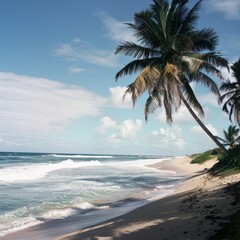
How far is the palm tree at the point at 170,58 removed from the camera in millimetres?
15672

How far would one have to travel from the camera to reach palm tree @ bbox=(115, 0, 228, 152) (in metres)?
15.7

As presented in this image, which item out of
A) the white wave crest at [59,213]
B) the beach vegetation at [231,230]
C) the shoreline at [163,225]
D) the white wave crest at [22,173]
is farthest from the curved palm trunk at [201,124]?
the white wave crest at [22,173]

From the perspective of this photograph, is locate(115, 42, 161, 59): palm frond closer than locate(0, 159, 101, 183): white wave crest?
Yes

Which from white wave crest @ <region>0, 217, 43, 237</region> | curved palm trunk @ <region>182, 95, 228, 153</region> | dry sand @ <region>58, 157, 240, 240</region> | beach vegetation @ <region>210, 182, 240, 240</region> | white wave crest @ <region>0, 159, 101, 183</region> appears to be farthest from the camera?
white wave crest @ <region>0, 159, 101, 183</region>

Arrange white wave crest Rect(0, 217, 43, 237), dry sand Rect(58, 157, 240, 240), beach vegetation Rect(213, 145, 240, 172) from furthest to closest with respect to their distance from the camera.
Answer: beach vegetation Rect(213, 145, 240, 172)
white wave crest Rect(0, 217, 43, 237)
dry sand Rect(58, 157, 240, 240)

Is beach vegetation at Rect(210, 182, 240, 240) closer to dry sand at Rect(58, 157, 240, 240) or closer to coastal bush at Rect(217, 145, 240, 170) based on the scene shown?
dry sand at Rect(58, 157, 240, 240)

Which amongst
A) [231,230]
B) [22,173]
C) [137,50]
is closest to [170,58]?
[137,50]

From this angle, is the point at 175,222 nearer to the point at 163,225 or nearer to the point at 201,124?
the point at 163,225

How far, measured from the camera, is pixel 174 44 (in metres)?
16.3

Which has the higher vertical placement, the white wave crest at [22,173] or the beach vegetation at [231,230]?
the beach vegetation at [231,230]

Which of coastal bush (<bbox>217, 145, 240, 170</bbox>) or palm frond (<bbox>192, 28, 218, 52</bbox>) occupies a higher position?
palm frond (<bbox>192, 28, 218, 52</bbox>)

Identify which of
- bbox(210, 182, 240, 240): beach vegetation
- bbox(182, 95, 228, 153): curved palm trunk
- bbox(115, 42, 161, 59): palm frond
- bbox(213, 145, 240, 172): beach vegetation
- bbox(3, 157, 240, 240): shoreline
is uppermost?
bbox(115, 42, 161, 59): palm frond

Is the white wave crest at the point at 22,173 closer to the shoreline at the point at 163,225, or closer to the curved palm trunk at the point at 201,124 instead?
the curved palm trunk at the point at 201,124

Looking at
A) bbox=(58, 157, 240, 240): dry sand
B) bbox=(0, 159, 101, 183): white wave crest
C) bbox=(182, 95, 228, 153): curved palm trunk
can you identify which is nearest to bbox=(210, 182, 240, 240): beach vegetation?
bbox=(58, 157, 240, 240): dry sand
